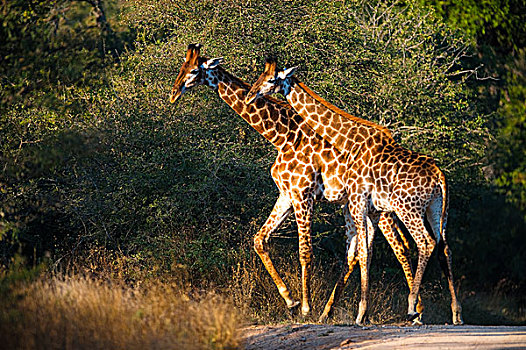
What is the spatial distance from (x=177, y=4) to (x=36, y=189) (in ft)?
15.3

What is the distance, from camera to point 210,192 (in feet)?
41.5

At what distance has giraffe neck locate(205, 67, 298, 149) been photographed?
→ 10.8 meters

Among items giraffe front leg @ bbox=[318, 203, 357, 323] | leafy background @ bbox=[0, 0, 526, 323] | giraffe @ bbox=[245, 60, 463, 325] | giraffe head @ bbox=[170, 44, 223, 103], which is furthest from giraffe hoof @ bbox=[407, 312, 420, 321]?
giraffe head @ bbox=[170, 44, 223, 103]

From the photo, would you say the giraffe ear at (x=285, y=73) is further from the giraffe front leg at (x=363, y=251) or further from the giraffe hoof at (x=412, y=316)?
the giraffe hoof at (x=412, y=316)

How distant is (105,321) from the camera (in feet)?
21.5

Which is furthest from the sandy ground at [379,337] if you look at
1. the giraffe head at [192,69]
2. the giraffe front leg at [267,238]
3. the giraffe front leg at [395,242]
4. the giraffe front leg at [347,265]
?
the giraffe head at [192,69]

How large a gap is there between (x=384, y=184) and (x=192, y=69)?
3.27 metres

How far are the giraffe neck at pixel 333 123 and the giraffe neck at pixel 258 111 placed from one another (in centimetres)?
30

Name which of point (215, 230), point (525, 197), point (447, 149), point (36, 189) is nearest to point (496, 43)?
point (447, 149)

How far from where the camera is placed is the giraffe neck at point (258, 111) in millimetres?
10773

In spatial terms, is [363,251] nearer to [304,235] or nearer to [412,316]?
[304,235]

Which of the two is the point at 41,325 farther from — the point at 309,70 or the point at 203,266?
the point at 309,70

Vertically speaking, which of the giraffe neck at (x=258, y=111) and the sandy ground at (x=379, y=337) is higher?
the giraffe neck at (x=258, y=111)

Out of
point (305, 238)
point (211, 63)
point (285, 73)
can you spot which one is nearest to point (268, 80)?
point (285, 73)
